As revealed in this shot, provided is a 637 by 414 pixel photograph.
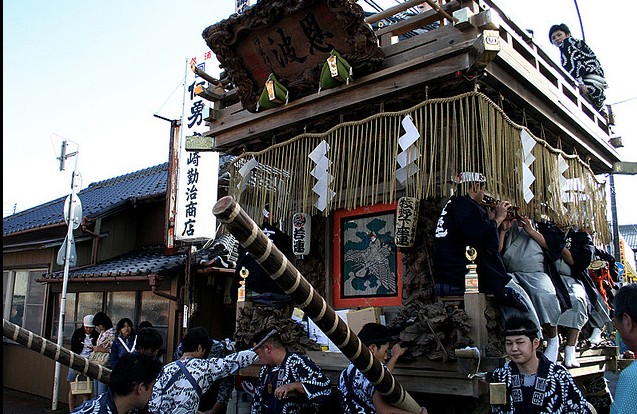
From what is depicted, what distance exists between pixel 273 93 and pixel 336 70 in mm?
1098

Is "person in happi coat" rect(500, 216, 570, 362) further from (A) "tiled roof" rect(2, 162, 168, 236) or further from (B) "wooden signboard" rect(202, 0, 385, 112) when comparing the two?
(A) "tiled roof" rect(2, 162, 168, 236)

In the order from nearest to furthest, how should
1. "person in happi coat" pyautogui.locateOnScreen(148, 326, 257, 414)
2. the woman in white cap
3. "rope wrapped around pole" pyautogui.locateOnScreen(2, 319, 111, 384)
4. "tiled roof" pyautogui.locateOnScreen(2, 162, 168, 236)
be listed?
"rope wrapped around pole" pyautogui.locateOnScreen(2, 319, 111, 384), "person in happi coat" pyautogui.locateOnScreen(148, 326, 257, 414), the woman in white cap, "tiled roof" pyautogui.locateOnScreen(2, 162, 168, 236)

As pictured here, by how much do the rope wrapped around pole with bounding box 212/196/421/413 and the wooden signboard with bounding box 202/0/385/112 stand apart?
3.44 meters

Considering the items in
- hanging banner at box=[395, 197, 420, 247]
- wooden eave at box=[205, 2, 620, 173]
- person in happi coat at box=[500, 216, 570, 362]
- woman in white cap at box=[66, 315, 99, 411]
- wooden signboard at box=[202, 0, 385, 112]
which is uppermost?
wooden signboard at box=[202, 0, 385, 112]

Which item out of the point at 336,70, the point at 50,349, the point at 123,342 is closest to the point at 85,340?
the point at 123,342

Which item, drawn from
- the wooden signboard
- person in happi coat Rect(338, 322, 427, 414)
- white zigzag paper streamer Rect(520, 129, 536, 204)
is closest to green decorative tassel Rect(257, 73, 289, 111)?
the wooden signboard

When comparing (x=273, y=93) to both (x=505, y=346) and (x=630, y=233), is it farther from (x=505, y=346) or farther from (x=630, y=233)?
(x=630, y=233)

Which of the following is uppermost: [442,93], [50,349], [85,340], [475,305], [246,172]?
[442,93]

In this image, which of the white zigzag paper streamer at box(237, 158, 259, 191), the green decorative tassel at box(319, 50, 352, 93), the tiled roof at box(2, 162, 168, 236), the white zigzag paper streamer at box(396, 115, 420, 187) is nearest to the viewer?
the white zigzag paper streamer at box(396, 115, 420, 187)

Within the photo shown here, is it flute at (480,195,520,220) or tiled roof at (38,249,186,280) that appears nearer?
flute at (480,195,520,220)

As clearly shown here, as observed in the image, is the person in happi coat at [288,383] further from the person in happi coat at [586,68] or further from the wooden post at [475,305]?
the person in happi coat at [586,68]

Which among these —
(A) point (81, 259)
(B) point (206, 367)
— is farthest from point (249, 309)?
(A) point (81, 259)

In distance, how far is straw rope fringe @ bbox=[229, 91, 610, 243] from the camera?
5.30 m

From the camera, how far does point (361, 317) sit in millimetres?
6480
